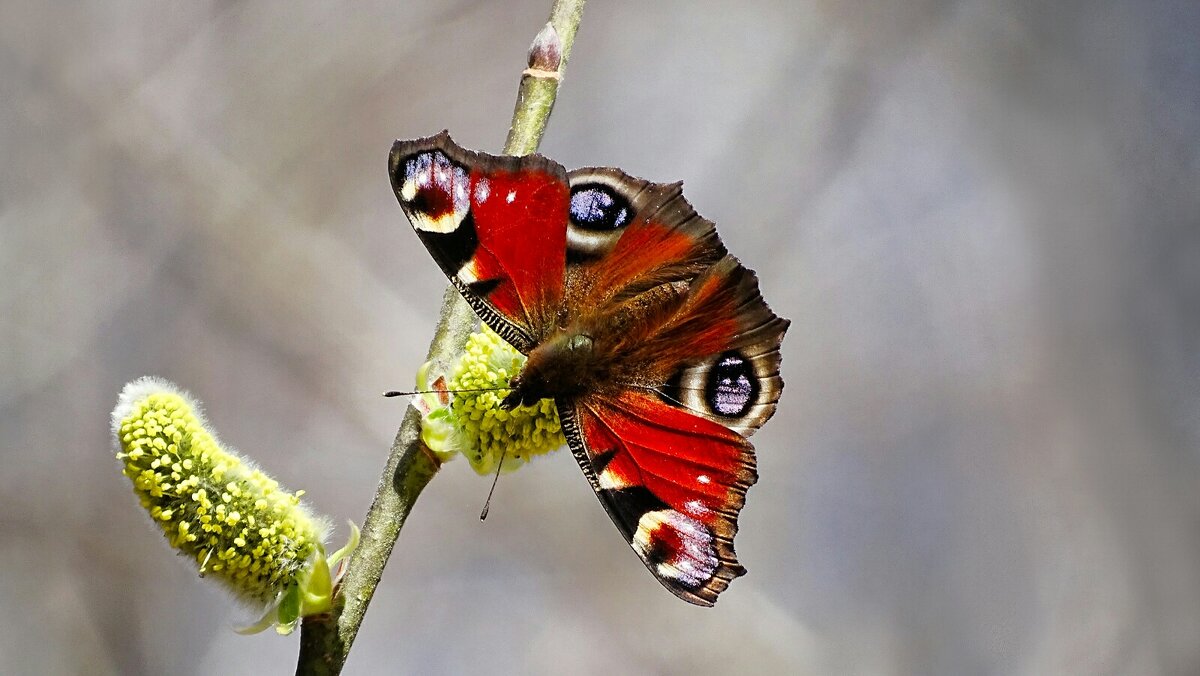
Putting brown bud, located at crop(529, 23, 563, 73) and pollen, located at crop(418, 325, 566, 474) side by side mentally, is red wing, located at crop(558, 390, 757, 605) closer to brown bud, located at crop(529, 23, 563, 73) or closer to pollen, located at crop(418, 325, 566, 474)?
pollen, located at crop(418, 325, 566, 474)

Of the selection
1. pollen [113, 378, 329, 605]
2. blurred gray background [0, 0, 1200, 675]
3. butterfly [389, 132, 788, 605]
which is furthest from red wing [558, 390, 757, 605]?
blurred gray background [0, 0, 1200, 675]

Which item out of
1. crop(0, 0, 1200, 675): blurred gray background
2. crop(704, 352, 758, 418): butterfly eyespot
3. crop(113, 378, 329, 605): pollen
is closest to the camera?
crop(113, 378, 329, 605): pollen

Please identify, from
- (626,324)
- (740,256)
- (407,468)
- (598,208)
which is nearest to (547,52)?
(598,208)

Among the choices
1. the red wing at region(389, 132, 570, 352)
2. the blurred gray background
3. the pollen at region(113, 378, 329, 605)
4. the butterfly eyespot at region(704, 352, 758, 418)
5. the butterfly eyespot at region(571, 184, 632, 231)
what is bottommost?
the pollen at region(113, 378, 329, 605)

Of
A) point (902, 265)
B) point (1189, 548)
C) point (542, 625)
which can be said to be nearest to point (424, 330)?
point (542, 625)

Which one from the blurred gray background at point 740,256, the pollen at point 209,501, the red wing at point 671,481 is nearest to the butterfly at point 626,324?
the red wing at point 671,481

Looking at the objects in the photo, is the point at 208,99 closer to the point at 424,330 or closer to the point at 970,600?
the point at 424,330

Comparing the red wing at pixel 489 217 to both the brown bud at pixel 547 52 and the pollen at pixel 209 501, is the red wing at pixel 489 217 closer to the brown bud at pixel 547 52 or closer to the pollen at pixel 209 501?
the brown bud at pixel 547 52
